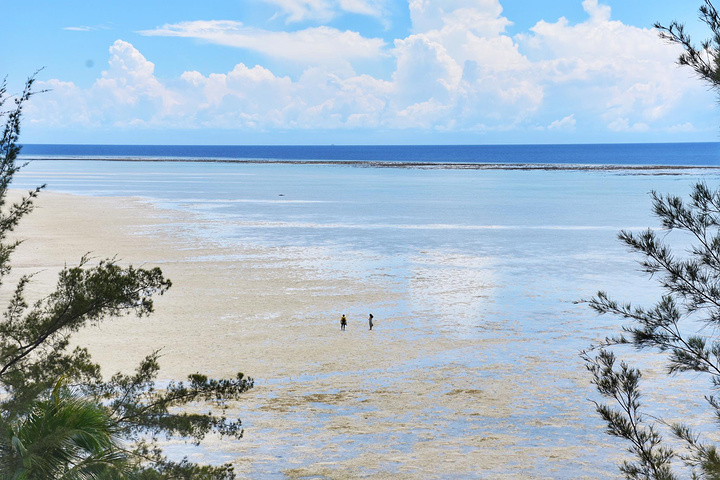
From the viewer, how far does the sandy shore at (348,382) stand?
1580cm

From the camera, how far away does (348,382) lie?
20750 mm

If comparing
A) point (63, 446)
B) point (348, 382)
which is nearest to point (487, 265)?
point (348, 382)

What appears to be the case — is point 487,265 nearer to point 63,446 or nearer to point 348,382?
point 348,382

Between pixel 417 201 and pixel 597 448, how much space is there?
6370cm

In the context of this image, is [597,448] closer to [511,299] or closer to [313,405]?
[313,405]

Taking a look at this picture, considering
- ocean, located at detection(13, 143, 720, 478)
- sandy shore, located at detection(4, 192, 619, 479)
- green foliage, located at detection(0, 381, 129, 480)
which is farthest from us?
ocean, located at detection(13, 143, 720, 478)

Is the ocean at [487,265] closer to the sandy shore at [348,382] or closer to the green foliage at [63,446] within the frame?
the sandy shore at [348,382]

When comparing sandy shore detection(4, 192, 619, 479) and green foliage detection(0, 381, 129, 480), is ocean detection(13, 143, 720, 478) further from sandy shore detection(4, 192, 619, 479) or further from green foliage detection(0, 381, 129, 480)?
green foliage detection(0, 381, 129, 480)

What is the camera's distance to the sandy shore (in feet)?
51.8

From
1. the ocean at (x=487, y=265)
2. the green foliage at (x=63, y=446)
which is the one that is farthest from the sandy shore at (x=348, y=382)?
the green foliage at (x=63, y=446)

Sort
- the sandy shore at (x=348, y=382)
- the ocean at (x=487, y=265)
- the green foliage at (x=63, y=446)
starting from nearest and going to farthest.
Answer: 1. the green foliage at (x=63, y=446)
2. the sandy shore at (x=348, y=382)
3. the ocean at (x=487, y=265)

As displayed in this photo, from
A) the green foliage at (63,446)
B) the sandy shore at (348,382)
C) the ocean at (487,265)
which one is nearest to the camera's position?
the green foliage at (63,446)

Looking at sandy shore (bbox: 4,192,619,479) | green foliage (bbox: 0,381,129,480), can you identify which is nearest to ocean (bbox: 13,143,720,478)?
sandy shore (bbox: 4,192,619,479)

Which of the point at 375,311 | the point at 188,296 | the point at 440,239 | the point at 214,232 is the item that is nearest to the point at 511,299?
the point at 375,311
